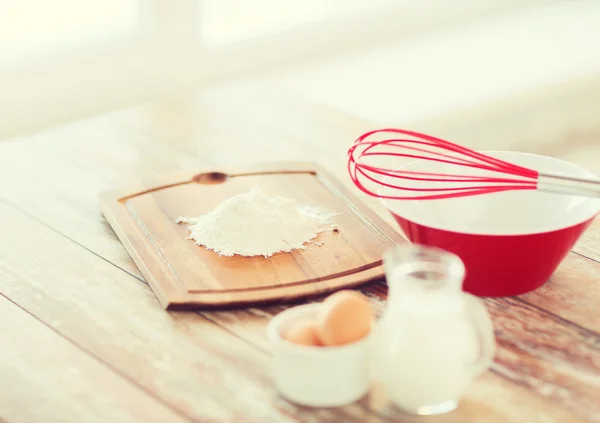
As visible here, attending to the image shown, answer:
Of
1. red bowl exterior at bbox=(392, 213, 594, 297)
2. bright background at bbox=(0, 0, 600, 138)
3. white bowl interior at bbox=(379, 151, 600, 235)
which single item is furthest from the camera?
bright background at bbox=(0, 0, 600, 138)

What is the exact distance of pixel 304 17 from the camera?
2.76m

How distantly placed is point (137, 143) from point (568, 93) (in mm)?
1649

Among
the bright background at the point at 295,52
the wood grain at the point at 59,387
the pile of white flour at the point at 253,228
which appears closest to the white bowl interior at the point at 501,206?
the pile of white flour at the point at 253,228

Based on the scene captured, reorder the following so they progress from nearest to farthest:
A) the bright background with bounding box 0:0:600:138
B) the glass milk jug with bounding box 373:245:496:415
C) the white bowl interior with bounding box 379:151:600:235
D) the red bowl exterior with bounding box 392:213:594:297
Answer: the glass milk jug with bounding box 373:245:496:415
the red bowl exterior with bounding box 392:213:594:297
the white bowl interior with bounding box 379:151:600:235
the bright background with bounding box 0:0:600:138

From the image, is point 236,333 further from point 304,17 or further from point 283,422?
point 304,17

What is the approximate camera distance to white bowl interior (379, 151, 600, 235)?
3.73 feet

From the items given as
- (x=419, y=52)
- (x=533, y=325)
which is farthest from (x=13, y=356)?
(x=419, y=52)

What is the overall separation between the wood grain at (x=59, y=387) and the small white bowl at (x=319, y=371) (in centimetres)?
10

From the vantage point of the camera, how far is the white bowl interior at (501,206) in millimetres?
1137

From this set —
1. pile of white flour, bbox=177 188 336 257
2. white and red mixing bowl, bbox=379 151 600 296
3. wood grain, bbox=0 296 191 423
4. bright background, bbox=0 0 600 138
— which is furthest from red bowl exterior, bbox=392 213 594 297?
bright background, bbox=0 0 600 138

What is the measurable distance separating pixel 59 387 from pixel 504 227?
0.60 meters

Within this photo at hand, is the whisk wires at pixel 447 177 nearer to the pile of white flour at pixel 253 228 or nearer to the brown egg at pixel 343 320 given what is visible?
the pile of white flour at pixel 253 228

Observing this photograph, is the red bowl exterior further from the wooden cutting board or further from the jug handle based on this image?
the jug handle

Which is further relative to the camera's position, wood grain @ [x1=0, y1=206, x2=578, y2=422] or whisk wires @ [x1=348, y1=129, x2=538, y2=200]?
whisk wires @ [x1=348, y1=129, x2=538, y2=200]
